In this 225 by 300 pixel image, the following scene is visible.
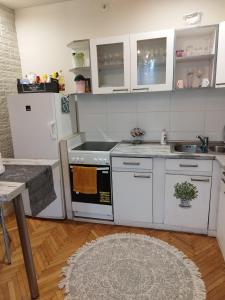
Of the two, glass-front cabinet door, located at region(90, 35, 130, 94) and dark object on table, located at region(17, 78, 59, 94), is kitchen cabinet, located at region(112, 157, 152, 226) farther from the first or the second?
dark object on table, located at region(17, 78, 59, 94)

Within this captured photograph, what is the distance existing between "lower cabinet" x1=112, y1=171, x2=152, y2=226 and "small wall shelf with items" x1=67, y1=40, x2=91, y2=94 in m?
1.14

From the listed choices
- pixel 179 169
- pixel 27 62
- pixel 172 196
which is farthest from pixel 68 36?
pixel 172 196

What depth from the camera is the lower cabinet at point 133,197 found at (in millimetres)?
2365

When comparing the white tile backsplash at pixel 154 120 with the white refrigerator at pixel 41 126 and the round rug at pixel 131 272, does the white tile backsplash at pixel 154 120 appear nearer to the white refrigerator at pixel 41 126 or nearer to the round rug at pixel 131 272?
the white refrigerator at pixel 41 126

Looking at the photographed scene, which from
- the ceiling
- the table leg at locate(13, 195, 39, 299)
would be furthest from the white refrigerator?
the ceiling

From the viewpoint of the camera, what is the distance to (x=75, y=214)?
2.72 m

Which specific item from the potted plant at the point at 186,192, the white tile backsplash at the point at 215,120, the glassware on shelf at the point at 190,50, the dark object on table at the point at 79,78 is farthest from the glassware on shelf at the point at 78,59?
the potted plant at the point at 186,192

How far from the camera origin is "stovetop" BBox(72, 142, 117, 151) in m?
2.61

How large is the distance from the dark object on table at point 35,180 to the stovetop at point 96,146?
Result: 3.13 ft

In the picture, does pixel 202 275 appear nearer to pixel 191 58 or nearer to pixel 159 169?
pixel 159 169

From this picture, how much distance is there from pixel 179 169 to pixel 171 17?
1.70 meters

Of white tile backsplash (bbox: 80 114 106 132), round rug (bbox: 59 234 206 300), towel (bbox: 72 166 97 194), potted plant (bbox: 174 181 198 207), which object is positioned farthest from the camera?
white tile backsplash (bbox: 80 114 106 132)

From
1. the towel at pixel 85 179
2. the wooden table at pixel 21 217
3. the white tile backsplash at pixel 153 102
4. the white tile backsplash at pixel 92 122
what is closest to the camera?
the wooden table at pixel 21 217

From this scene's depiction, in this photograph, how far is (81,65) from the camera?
2730 mm
